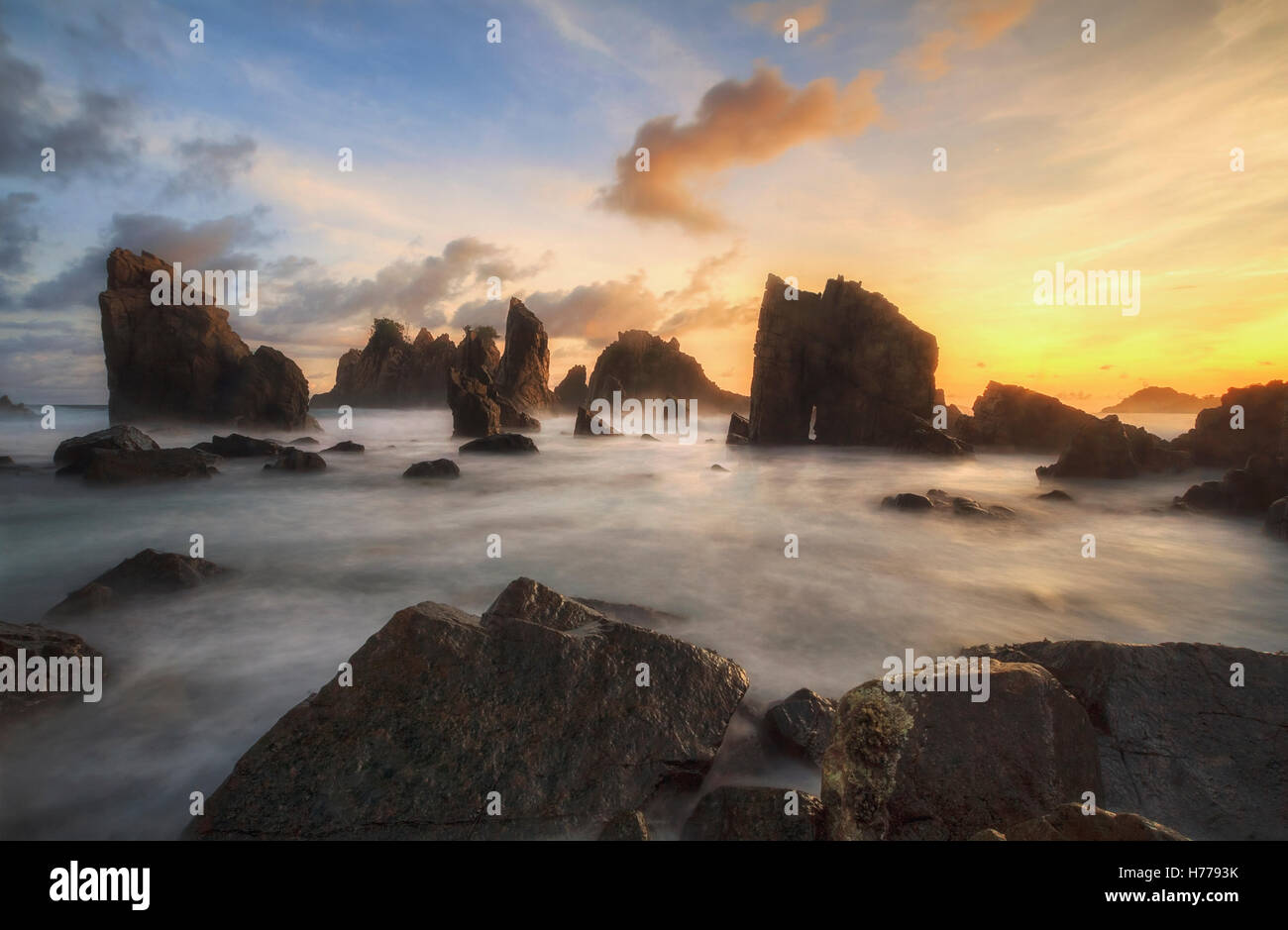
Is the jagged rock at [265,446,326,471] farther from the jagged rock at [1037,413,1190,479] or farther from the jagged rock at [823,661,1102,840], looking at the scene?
the jagged rock at [1037,413,1190,479]

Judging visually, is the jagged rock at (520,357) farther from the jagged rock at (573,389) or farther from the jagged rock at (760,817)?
the jagged rock at (760,817)

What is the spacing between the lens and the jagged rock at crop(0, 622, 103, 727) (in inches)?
212

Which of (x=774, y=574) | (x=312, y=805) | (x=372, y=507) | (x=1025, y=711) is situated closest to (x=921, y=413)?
(x=774, y=574)

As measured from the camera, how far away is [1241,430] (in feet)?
87.2

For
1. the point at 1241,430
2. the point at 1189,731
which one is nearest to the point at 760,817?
the point at 1189,731

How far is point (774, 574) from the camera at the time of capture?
11.1m

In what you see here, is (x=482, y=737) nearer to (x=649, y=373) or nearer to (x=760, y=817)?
(x=760, y=817)

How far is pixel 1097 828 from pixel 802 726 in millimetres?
2567

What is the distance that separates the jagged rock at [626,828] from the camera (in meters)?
3.45

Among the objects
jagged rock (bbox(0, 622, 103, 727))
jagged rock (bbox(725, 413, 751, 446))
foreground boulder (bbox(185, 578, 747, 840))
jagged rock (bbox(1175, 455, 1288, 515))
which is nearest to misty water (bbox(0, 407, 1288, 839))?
jagged rock (bbox(0, 622, 103, 727))

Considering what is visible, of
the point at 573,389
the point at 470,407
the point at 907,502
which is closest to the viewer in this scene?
the point at 907,502

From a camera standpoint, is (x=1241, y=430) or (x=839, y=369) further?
(x=839, y=369)
